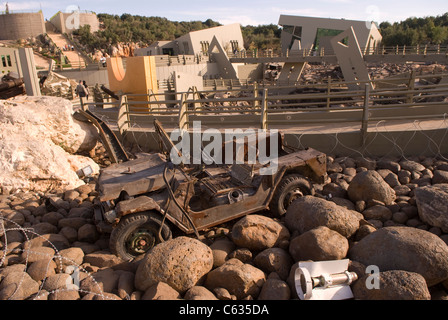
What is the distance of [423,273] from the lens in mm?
3643

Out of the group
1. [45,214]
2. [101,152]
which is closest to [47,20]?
[101,152]

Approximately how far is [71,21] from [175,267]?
6089cm

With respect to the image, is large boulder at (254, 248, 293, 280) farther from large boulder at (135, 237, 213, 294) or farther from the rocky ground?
large boulder at (135, 237, 213, 294)

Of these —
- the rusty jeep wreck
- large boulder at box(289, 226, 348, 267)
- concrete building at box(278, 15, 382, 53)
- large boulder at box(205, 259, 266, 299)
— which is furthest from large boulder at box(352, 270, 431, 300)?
concrete building at box(278, 15, 382, 53)

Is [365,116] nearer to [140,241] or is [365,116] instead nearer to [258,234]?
[258,234]

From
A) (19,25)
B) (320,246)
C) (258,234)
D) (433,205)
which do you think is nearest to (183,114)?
(258,234)

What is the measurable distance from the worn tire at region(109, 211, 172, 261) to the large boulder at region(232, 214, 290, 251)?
964 millimetres

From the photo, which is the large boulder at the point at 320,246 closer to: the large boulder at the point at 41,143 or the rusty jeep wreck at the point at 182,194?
the rusty jeep wreck at the point at 182,194

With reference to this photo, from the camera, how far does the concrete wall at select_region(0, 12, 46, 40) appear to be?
1939 inches

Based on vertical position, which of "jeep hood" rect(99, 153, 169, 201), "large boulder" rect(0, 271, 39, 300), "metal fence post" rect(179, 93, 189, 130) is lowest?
"large boulder" rect(0, 271, 39, 300)

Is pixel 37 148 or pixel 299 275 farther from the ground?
pixel 37 148

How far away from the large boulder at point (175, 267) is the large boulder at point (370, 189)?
2882 mm
